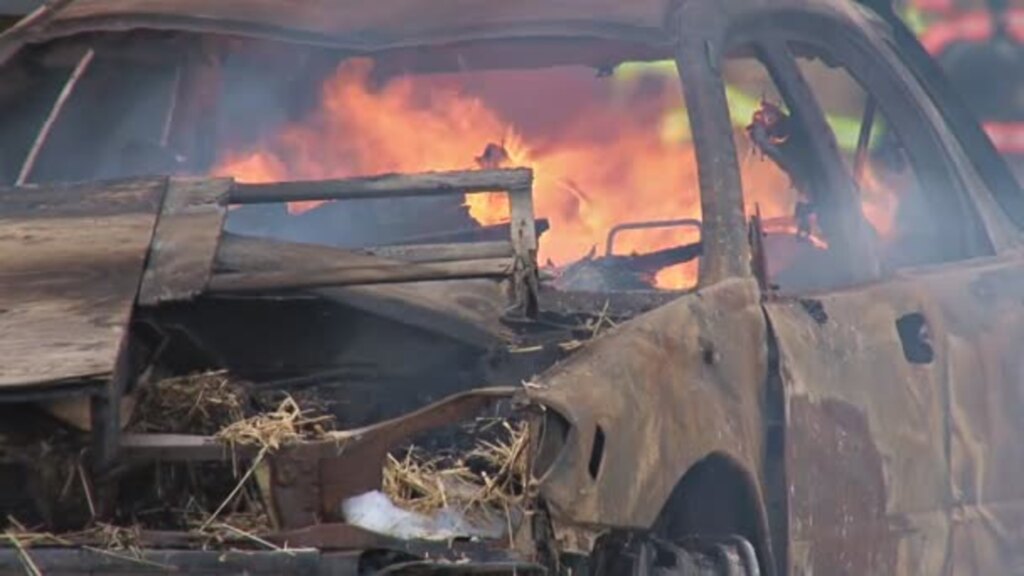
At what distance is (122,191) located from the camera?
526cm

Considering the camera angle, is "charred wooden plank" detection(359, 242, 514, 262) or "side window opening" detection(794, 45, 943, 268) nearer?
"charred wooden plank" detection(359, 242, 514, 262)

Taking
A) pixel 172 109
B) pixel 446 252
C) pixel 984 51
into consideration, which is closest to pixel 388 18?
pixel 172 109

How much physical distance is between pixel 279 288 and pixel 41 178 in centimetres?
171

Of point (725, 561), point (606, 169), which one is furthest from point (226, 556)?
point (606, 169)

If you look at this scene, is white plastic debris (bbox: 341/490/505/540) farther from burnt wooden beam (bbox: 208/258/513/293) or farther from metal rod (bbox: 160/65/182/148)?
metal rod (bbox: 160/65/182/148)

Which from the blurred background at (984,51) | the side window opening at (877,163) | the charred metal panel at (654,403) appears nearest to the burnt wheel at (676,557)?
the charred metal panel at (654,403)

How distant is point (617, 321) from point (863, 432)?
0.83 meters

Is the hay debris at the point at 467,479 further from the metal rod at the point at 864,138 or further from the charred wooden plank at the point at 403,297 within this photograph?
the metal rod at the point at 864,138

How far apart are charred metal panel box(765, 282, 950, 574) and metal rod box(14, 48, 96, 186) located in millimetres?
2279

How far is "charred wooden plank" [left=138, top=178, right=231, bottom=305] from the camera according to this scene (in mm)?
4582

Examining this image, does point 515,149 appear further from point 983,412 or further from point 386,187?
point 983,412

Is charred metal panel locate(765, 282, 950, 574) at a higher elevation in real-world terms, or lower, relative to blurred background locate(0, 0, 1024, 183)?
lower

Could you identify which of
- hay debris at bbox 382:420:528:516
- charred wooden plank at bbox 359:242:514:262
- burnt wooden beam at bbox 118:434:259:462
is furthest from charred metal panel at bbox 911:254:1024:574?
burnt wooden beam at bbox 118:434:259:462

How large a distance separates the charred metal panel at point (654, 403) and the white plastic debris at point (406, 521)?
171mm
